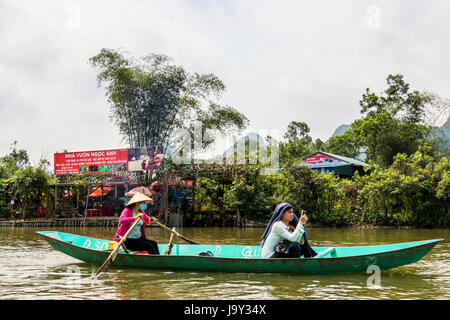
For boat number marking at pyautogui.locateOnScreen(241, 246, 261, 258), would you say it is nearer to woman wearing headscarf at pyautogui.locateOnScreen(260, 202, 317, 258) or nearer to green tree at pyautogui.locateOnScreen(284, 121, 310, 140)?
woman wearing headscarf at pyautogui.locateOnScreen(260, 202, 317, 258)

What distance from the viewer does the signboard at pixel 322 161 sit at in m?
29.9

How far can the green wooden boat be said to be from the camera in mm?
6168

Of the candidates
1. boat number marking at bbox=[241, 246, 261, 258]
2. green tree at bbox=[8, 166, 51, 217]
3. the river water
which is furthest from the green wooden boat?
green tree at bbox=[8, 166, 51, 217]

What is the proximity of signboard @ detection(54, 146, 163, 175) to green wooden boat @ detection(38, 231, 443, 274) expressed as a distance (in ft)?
39.0

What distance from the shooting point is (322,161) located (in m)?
30.5

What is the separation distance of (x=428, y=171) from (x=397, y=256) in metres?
15.2

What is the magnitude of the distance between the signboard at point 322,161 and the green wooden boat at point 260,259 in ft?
75.2

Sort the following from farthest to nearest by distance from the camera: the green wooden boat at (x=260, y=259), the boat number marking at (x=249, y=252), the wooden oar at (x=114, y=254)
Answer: the boat number marking at (x=249, y=252) < the wooden oar at (x=114, y=254) < the green wooden boat at (x=260, y=259)

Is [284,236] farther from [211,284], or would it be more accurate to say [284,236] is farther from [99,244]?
[99,244]

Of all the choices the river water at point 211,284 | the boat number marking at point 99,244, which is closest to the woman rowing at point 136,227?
the river water at point 211,284

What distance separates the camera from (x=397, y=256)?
6105 mm

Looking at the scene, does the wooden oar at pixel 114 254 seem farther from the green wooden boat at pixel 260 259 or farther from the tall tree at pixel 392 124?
the tall tree at pixel 392 124

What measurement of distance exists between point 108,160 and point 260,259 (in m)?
16.4

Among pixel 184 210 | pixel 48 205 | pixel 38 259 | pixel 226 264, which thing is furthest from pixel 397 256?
pixel 48 205
